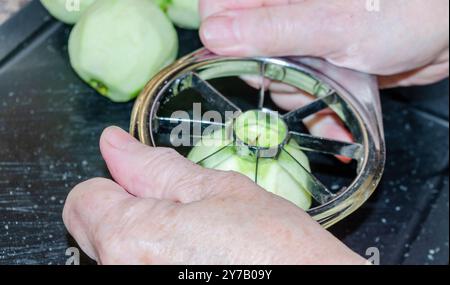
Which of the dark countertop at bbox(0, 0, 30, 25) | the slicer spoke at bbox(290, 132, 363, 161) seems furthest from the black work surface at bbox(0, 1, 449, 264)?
the slicer spoke at bbox(290, 132, 363, 161)

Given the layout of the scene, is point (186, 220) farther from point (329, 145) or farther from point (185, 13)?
point (185, 13)

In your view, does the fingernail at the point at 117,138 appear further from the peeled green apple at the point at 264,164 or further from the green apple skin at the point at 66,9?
the green apple skin at the point at 66,9

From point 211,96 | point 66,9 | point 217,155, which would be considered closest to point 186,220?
point 217,155

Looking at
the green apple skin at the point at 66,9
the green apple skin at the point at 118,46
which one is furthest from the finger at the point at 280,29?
the green apple skin at the point at 66,9

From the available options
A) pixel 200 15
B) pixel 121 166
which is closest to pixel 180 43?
pixel 200 15

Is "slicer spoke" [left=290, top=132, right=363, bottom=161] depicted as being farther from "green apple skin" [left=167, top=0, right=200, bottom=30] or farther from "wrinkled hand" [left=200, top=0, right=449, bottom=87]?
"green apple skin" [left=167, top=0, right=200, bottom=30]

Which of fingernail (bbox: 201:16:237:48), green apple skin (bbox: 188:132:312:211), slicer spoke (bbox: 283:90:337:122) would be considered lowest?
green apple skin (bbox: 188:132:312:211)
